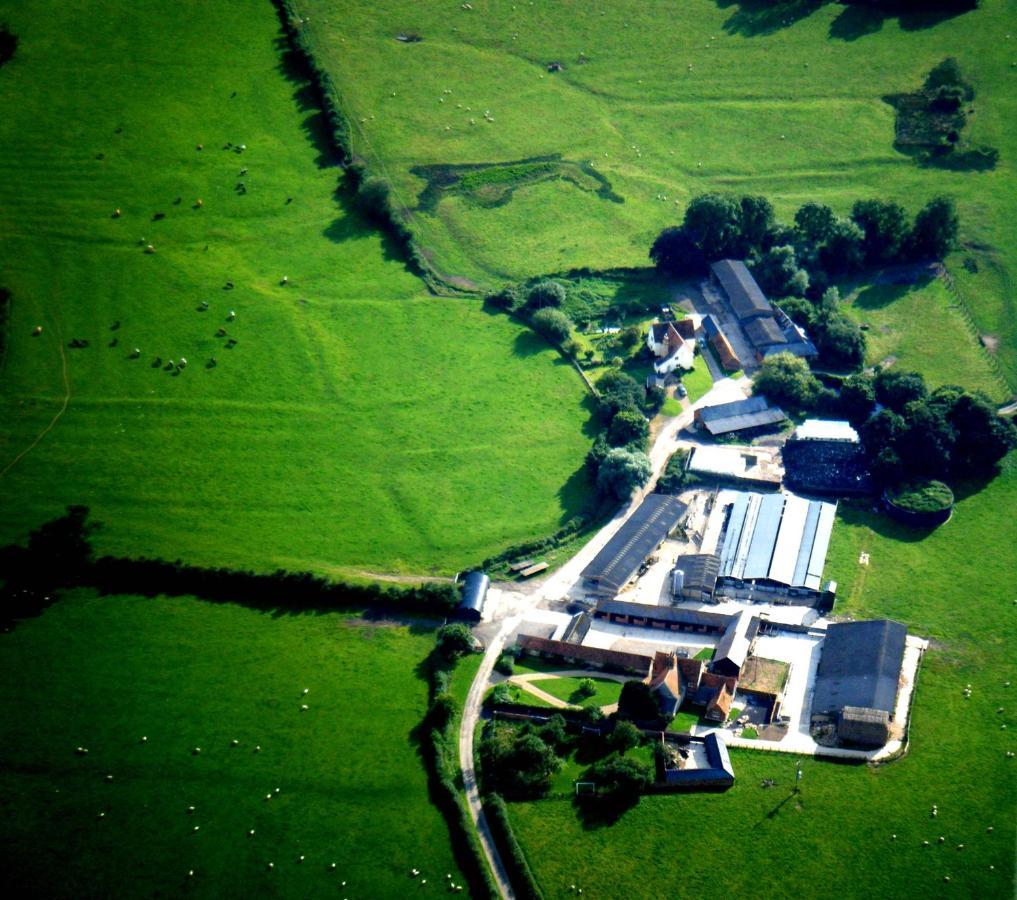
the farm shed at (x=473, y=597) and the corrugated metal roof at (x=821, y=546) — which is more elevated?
the corrugated metal roof at (x=821, y=546)

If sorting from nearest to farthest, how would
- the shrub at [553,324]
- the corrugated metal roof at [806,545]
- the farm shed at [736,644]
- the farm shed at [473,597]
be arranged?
the farm shed at [736,644]
the farm shed at [473,597]
the corrugated metal roof at [806,545]
the shrub at [553,324]

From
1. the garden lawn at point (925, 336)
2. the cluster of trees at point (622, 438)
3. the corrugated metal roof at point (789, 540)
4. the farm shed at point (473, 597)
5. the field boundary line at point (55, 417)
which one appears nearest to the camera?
the farm shed at point (473, 597)

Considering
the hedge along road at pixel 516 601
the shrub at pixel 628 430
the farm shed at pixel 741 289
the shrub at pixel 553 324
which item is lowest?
the hedge along road at pixel 516 601

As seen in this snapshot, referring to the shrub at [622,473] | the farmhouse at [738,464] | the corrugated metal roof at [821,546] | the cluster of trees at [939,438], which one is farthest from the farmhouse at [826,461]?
the shrub at [622,473]

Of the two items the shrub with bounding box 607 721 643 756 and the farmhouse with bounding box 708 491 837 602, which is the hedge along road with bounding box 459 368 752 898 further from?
the shrub with bounding box 607 721 643 756

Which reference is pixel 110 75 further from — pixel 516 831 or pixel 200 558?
pixel 516 831

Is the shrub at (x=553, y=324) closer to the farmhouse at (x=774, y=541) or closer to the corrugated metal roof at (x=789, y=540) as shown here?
the farmhouse at (x=774, y=541)
